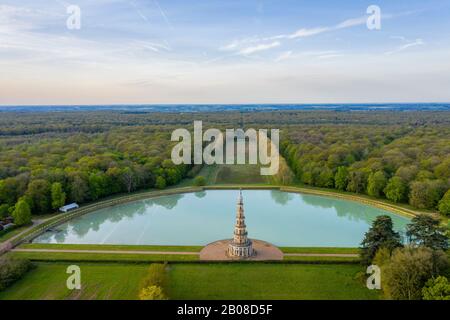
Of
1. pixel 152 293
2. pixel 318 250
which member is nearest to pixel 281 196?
pixel 318 250

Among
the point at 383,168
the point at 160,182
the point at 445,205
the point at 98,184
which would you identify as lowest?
the point at 445,205

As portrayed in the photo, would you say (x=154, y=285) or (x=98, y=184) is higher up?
(x=98, y=184)

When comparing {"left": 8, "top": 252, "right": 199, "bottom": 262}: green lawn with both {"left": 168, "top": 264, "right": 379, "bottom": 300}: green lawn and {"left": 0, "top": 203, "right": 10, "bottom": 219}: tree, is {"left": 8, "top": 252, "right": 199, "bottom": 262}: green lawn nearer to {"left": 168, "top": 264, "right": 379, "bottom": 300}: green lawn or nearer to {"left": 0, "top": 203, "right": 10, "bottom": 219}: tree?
{"left": 168, "top": 264, "right": 379, "bottom": 300}: green lawn

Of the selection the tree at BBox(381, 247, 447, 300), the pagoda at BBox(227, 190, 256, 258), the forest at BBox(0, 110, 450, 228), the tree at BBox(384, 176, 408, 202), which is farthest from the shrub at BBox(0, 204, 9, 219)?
the tree at BBox(384, 176, 408, 202)

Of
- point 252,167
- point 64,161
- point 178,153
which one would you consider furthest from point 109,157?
point 252,167

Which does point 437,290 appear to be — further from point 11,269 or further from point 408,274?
point 11,269

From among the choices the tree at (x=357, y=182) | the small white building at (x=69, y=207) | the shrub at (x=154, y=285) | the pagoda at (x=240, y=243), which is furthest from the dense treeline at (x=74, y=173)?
the tree at (x=357, y=182)
